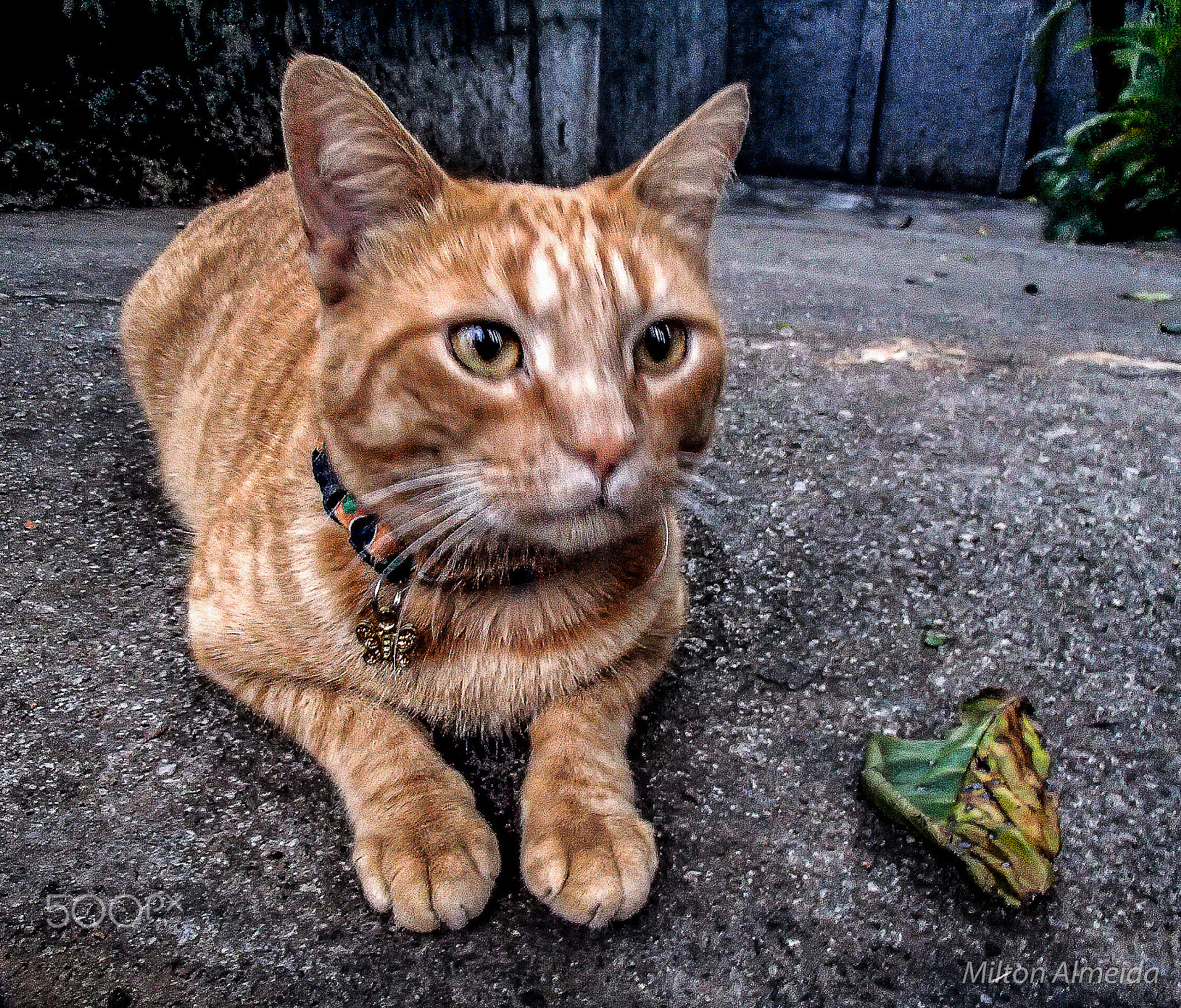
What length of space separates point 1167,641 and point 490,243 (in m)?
1.81

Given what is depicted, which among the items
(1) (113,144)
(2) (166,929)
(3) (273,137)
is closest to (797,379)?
(2) (166,929)

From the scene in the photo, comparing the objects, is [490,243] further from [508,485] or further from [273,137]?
[273,137]

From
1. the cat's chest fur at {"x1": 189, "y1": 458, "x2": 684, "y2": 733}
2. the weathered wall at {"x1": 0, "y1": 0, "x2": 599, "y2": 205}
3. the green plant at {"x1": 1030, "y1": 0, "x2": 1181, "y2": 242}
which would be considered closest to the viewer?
the cat's chest fur at {"x1": 189, "y1": 458, "x2": 684, "y2": 733}

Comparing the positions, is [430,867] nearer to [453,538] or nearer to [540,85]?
[453,538]

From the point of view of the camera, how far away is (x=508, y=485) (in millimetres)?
1565

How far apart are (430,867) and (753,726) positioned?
0.77m

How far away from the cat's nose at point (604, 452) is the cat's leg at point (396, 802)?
25.7 inches

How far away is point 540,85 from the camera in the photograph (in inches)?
230

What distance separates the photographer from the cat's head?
5.18 feet

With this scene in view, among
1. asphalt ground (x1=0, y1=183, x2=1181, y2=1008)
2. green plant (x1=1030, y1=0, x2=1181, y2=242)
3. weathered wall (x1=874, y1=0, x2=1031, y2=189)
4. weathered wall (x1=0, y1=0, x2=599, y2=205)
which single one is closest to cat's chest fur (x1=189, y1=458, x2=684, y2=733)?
asphalt ground (x1=0, y1=183, x2=1181, y2=1008)

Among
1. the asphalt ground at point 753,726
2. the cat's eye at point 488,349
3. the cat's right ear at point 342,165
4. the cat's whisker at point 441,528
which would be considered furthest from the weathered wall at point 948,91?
the cat's whisker at point 441,528

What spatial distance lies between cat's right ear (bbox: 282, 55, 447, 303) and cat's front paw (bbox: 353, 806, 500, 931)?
94cm

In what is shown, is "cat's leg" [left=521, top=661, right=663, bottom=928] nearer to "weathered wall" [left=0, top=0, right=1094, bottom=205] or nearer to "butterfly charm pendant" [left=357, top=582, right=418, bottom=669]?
"butterfly charm pendant" [left=357, top=582, right=418, bottom=669]

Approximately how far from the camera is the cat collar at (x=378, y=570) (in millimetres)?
1812
